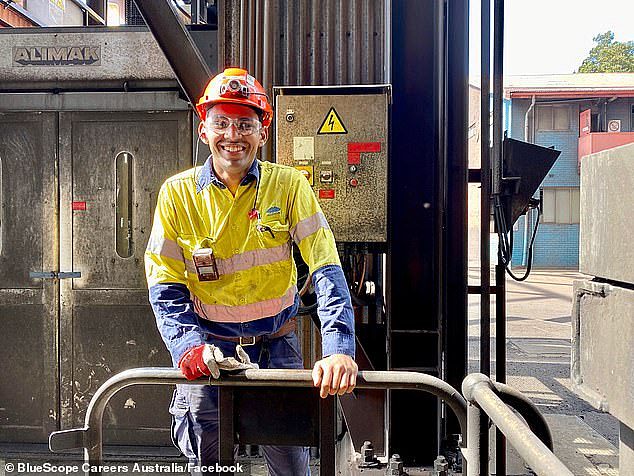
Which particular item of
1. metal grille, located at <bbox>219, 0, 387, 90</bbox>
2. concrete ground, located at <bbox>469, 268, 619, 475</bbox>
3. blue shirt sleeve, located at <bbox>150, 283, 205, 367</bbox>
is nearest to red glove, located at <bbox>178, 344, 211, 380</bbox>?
blue shirt sleeve, located at <bbox>150, 283, 205, 367</bbox>

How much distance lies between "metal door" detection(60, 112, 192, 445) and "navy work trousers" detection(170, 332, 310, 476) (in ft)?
7.92

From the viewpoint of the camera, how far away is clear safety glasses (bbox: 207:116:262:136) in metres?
3.02

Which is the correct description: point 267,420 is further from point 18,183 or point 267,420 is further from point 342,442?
point 18,183

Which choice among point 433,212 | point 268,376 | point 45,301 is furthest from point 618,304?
point 45,301

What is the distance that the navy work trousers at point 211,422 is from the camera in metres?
2.93

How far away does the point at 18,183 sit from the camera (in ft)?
17.7

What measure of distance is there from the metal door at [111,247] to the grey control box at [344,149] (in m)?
1.51

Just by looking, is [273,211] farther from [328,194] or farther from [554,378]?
[554,378]

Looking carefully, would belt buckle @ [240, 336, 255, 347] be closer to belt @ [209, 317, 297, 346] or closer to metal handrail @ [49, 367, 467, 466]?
belt @ [209, 317, 297, 346]

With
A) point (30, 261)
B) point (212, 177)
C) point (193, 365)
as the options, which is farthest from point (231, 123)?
point (30, 261)

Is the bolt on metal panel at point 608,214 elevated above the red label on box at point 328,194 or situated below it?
below

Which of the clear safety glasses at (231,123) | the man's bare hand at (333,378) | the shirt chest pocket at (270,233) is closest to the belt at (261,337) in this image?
the shirt chest pocket at (270,233)

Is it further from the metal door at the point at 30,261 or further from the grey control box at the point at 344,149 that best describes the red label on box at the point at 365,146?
the metal door at the point at 30,261

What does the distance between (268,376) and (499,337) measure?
243 cm
